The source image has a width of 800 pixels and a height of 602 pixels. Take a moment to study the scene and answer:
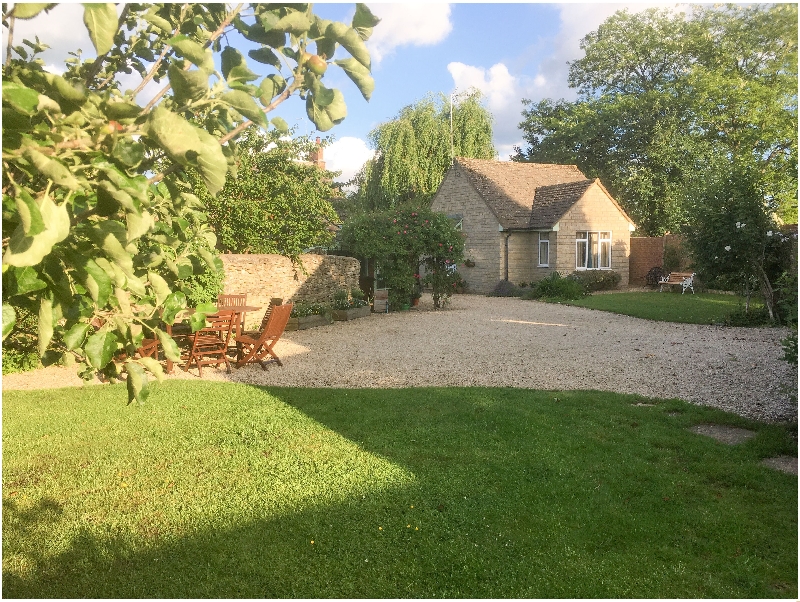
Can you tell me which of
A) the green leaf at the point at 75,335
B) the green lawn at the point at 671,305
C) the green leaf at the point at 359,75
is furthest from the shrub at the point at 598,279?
the green leaf at the point at 75,335

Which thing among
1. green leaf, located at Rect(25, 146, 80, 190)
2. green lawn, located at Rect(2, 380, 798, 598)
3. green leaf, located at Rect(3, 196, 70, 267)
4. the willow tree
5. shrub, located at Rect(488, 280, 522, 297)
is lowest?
green lawn, located at Rect(2, 380, 798, 598)

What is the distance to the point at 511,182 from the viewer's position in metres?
30.3

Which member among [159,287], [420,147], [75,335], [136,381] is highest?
[420,147]

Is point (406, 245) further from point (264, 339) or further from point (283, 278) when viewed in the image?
point (264, 339)

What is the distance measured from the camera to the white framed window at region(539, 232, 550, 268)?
1072 inches

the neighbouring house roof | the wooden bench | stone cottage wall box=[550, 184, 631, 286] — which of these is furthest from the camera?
the neighbouring house roof

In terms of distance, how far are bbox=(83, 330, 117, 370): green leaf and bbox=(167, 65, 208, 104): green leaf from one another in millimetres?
805

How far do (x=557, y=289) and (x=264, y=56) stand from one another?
23.1 meters

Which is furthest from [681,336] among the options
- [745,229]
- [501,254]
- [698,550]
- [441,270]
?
[501,254]

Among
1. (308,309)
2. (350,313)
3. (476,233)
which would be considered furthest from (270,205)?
(476,233)

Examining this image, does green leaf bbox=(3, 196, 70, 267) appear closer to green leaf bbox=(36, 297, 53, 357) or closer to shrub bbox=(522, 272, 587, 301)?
green leaf bbox=(36, 297, 53, 357)

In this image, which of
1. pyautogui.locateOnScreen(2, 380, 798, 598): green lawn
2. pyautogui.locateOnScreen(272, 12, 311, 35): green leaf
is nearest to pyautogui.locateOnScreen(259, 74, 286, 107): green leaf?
pyautogui.locateOnScreen(272, 12, 311, 35): green leaf

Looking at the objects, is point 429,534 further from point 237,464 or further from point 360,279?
point 360,279

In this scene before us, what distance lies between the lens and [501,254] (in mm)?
27219
